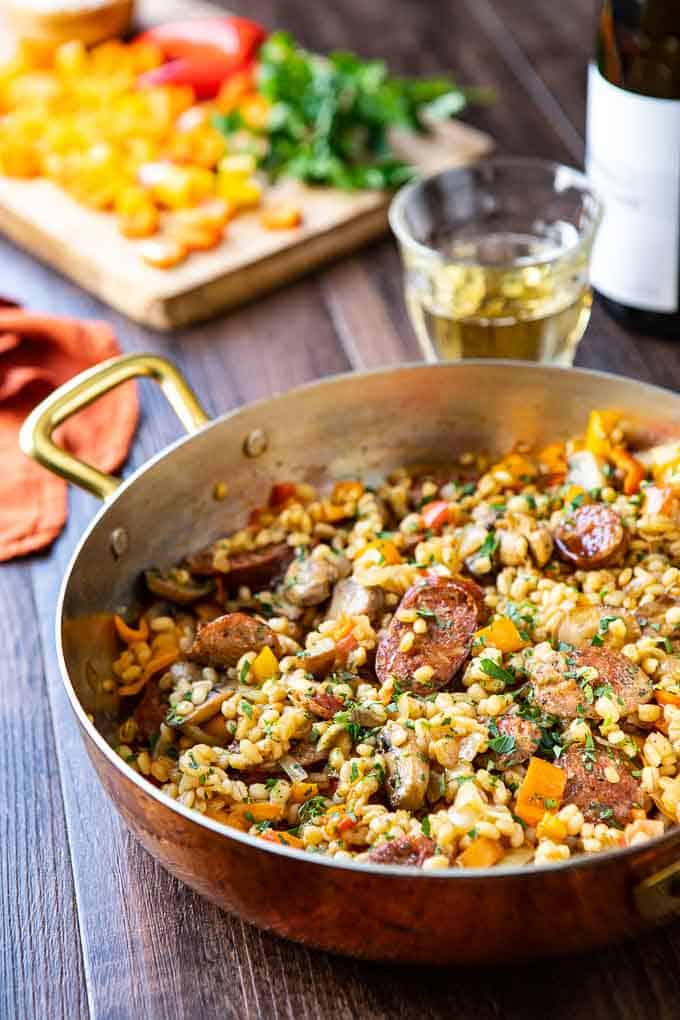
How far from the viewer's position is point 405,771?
1455 millimetres

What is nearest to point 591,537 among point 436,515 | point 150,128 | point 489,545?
point 489,545

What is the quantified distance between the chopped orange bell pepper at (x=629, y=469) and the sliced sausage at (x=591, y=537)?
68 millimetres

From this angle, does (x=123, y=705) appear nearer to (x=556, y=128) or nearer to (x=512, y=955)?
(x=512, y=955)

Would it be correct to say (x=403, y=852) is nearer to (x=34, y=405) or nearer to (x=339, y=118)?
(x=34, y=405)

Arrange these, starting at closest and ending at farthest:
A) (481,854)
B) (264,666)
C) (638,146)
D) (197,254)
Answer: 1. (481,854)
2. (264,666)
3. (638,146)
4. (197,254)

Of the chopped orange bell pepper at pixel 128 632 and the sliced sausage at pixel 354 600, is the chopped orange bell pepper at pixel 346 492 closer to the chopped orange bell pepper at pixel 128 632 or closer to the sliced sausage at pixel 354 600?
the sliced sausage at pixel 354 600

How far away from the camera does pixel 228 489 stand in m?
1.97

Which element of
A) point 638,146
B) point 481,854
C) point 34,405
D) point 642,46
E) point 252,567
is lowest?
point 34,405

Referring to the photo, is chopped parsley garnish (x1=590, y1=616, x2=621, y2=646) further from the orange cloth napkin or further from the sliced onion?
the orange cloth napkin

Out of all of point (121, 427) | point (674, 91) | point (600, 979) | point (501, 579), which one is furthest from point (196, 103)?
point (600, 979)

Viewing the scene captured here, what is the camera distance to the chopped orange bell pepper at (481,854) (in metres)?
1.35

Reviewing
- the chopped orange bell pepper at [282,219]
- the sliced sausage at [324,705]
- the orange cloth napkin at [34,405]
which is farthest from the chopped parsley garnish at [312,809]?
the chopped orange bell pepper at [282,219]

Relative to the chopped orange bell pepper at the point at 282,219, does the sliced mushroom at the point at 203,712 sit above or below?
above

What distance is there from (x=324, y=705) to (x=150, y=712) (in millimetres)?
253
